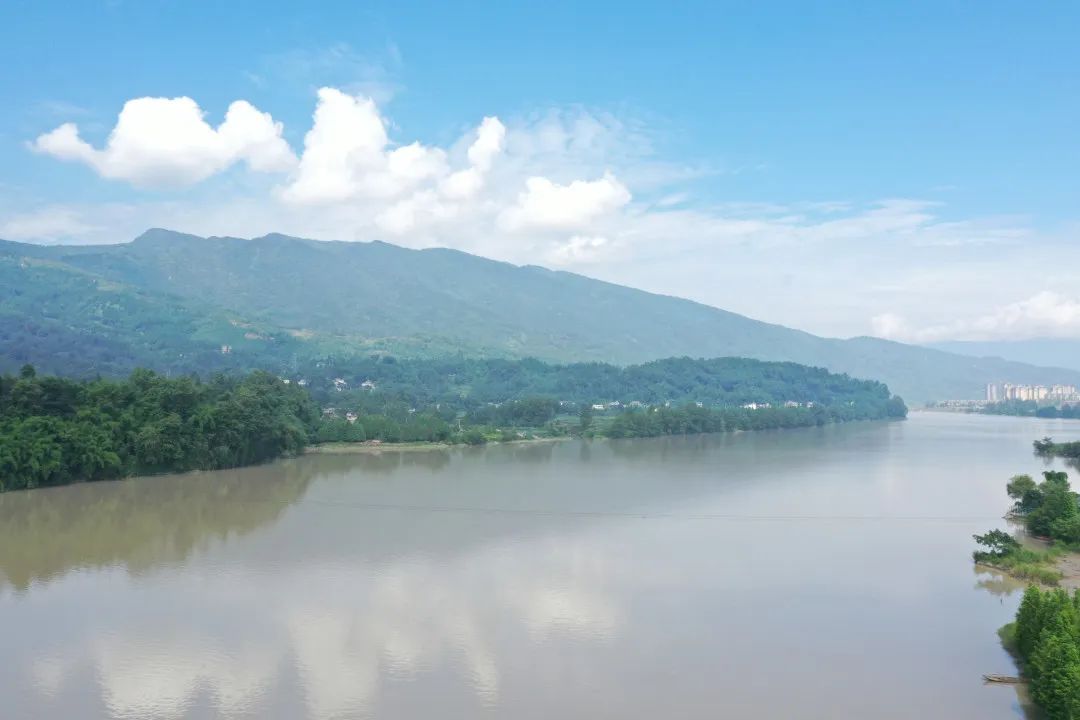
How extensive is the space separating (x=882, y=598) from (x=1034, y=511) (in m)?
5.85

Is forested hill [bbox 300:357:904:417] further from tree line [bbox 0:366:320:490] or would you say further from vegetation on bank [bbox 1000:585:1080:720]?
vegetation on bank [bbox 1000:585:1080:720]

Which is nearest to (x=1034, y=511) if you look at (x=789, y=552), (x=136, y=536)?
(x=789, y=552)

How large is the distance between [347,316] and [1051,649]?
8295 cm

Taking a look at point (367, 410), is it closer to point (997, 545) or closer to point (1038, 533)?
point (1038, 533)

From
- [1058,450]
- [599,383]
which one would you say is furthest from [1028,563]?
[599,383]

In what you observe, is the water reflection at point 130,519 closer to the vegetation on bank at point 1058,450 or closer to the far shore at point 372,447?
the far shore at point 372,447

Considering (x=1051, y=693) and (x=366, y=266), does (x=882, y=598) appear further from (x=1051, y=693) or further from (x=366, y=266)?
(x=366, y=266)

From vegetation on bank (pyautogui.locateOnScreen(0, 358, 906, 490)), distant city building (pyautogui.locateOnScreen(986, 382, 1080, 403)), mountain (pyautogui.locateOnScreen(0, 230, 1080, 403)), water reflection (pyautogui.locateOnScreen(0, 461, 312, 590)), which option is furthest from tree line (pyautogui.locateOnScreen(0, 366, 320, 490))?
distant city building (pyautogui.locateOnScreen(986, 382, 1080, 403))

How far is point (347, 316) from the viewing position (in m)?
86.2

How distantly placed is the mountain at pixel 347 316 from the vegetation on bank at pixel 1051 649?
39.1 m

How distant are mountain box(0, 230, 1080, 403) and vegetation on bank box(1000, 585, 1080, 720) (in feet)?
128

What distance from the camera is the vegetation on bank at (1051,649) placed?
20.4 ft

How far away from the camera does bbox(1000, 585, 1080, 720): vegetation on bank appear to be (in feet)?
20.4

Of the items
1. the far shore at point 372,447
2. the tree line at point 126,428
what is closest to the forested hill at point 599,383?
the far shore at point 372,447
